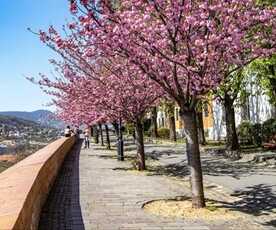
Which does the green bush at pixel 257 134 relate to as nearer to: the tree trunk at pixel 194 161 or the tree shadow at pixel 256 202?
the tree shadow at pixel 256 202

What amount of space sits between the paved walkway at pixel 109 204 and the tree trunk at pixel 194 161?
104 cm

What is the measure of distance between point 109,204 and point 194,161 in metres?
2.03

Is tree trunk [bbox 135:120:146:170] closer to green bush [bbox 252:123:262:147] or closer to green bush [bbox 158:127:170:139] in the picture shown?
green bush [bbox 252:123:262:147]

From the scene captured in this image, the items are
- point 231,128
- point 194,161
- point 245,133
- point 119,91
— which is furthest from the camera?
point 245,133

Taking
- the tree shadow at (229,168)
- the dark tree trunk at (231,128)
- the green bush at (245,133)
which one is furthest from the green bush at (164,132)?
the tree shadow at (229,168)

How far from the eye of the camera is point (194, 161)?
8008 millimetres

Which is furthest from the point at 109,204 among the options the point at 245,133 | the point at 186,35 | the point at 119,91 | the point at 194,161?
the point at 245,133

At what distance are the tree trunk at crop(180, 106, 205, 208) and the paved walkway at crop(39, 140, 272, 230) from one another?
1.04 metres

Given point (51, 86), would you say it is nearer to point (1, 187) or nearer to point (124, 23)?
point (124, 23)

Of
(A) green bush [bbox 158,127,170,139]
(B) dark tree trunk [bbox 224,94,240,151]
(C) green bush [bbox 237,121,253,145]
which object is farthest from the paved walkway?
(A) green bush [bbox 158,127,170,139]

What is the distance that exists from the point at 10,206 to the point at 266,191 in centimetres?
777

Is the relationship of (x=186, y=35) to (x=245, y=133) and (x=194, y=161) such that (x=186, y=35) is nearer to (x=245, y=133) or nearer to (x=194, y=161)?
(x=194, y=161)

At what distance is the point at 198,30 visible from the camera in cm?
799

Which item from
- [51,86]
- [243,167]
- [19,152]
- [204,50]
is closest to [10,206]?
[204,50]
